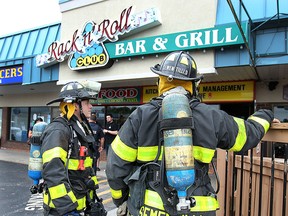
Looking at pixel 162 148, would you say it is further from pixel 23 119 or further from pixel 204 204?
pixel 23 119

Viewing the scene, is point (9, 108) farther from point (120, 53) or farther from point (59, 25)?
point (120, 53)

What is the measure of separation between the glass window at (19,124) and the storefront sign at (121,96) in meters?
5.92

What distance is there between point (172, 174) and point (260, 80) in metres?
→ 7.77

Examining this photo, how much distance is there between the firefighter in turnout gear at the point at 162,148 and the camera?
1.96m

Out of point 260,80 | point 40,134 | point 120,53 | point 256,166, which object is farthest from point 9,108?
point 256,166

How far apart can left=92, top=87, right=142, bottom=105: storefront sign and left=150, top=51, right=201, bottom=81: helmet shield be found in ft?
29.2

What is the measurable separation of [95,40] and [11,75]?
16.2 feet

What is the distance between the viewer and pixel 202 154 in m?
1.97

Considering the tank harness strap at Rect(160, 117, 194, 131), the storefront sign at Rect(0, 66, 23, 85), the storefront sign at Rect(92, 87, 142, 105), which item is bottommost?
the tank harness strap at Rect(160, 117, 194, 131)

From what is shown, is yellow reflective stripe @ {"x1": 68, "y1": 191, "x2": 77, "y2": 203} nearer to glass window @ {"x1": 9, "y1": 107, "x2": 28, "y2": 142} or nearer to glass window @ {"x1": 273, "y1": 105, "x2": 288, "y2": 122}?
glass window @ {"x1": 273, "y1": 105, "x2": 288, "y2": 122}

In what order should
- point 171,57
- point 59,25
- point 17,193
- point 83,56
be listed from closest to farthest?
1. point 171,57
2. point 17,193
3. point 83,56
4. point 59,25

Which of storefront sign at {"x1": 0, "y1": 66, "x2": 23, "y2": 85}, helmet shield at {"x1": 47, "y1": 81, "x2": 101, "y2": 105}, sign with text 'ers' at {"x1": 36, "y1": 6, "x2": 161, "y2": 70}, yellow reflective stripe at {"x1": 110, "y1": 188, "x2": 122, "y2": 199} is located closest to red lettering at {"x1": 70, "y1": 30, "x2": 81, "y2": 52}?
sign with text 'ers' at {"x1": 36, "y1": 6, "x2": 161, "y2": 70}

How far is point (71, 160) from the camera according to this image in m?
2.79

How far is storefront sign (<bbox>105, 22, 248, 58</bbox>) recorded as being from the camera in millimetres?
7305
